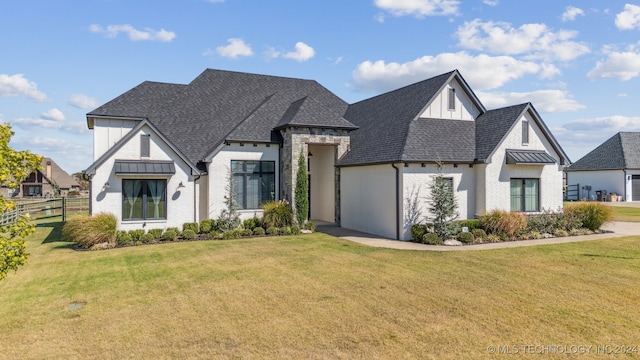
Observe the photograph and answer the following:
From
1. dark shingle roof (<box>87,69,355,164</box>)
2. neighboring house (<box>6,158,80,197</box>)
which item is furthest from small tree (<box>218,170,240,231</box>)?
neighboring house (<box>6,158,80,197</box>)

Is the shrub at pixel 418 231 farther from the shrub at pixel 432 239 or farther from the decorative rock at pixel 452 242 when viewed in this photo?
the decorative rock at pixel 452 242

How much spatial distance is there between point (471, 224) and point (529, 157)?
5.14 meters

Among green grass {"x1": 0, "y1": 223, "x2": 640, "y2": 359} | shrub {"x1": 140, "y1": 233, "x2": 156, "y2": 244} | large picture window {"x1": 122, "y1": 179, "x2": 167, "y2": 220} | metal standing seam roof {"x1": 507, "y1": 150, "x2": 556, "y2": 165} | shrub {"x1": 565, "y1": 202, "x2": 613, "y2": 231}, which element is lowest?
green grass {"x1": 0, "y1": 223, "x2": 640, "y2": 359}

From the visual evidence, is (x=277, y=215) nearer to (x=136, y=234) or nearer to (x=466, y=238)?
(x=136, y=234)

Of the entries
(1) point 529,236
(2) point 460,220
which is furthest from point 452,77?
(1) point 529,236

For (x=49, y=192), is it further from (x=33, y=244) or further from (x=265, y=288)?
(x=265, y=288)

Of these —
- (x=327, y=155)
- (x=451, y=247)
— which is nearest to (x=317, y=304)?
(x=451, y=247)

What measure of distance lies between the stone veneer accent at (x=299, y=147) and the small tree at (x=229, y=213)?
2.81m

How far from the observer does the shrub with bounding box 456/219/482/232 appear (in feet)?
56.4

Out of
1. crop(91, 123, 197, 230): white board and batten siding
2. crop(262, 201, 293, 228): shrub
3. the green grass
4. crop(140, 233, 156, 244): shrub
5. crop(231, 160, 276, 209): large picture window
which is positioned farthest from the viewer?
crop(231, 160, 276, 209): large picture window

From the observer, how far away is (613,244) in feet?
51.5

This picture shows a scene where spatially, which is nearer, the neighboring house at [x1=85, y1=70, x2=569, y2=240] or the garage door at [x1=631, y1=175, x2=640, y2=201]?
the neighboring house at [x1=85, y1=70, x2=569, y2=240]

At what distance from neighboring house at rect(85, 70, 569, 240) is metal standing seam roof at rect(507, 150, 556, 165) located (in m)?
0.07

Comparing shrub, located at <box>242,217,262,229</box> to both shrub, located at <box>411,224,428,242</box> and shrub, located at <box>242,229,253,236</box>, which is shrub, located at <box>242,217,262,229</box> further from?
shrub, located at <box>411,224,428,242</box>
